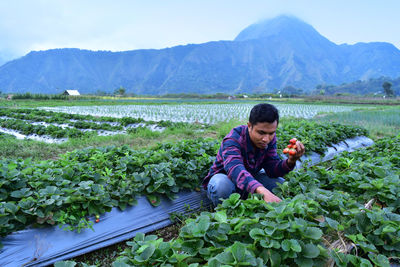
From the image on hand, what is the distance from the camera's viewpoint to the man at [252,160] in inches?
97.9

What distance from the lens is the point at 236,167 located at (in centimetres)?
265

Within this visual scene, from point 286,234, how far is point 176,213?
197 centimetres

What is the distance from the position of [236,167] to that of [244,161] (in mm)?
373

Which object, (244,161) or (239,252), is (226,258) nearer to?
(239,252)

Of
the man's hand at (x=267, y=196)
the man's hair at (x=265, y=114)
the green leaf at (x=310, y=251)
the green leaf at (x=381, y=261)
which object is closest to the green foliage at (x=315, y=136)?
the man's hair at (x=265, y=114)

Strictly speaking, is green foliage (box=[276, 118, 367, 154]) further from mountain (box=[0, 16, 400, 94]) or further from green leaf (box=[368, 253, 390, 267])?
mountain (box=[0, 16, 400, 94])

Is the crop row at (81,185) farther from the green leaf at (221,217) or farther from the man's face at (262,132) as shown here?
the green leaf at (221,217)

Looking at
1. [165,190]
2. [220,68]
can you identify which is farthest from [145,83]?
[165,190]

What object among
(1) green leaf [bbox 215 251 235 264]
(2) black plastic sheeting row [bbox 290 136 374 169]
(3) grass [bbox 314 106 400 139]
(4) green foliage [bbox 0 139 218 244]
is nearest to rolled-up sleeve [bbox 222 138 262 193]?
(4) green foliage [bbox 0 139 218 244]

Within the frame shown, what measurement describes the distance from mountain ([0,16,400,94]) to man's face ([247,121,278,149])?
13572 cm

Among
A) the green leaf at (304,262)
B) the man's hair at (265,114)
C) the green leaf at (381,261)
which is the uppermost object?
the man's hair at (265,114)

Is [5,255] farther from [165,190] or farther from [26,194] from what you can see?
[165,190]

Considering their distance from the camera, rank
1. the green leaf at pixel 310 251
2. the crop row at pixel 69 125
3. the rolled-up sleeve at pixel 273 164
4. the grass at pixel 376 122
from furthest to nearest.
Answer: the grass at pixel 376 122 → the crop row at pixel 69 125 → the rolled-up sleeve at pixel 273 164 → the green leaf at pixel 310 251

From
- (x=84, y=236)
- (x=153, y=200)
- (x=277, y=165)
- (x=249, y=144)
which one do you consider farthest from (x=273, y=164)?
(x=84, y=236)
